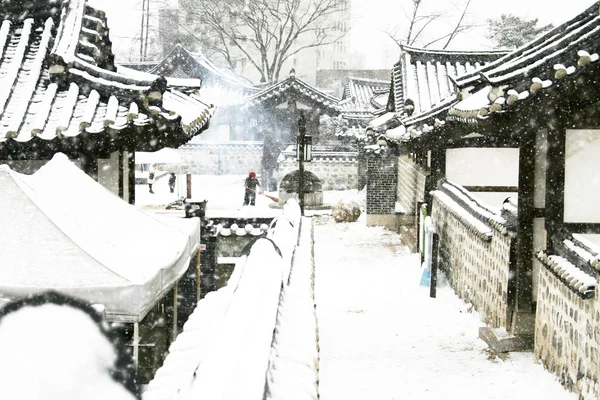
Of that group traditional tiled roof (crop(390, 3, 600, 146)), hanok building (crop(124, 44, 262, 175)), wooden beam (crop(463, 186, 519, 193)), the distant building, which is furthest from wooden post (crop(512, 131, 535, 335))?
the distant building

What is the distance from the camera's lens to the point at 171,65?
129 feet

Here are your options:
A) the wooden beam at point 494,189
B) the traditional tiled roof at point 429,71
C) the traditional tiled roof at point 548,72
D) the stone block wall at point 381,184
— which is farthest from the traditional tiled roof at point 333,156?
the traditional tiled roof at point 548,72

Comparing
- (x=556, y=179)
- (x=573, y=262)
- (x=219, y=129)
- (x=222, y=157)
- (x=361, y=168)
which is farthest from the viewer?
(x=219, y=129)

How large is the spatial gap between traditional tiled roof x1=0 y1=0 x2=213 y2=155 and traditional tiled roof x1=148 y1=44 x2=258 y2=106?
2908cm

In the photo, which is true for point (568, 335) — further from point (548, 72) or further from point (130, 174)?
point (130, 174)

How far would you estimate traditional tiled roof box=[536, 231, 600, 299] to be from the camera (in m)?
6.41

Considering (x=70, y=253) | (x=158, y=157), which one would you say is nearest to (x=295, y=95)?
(x=158, y=157)

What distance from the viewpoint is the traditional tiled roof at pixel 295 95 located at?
3512 cm

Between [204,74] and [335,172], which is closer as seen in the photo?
[335,172]

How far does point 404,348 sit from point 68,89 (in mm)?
5876

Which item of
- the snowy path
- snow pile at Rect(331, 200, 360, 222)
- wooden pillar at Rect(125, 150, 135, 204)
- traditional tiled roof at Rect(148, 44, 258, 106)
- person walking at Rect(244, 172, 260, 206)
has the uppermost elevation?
traditional tiled roof at Rect(148, 44, 258, 106)

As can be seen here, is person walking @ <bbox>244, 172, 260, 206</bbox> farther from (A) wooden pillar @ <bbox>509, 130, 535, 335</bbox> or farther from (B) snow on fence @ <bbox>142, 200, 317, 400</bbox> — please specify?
(B) snow on fence @ <bbox>142, 200, 317, 400</bbox>

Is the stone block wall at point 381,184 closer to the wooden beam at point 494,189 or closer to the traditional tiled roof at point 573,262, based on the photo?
the wooden beam at point 494,189

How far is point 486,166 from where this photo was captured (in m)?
15.1
